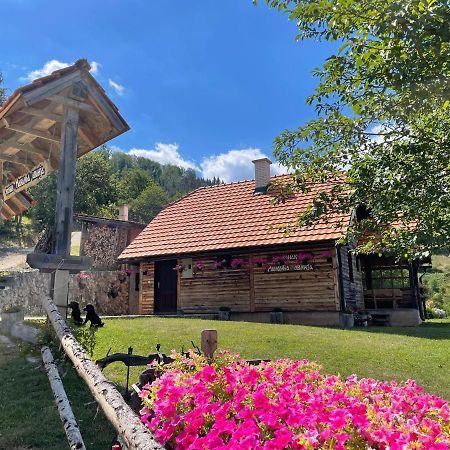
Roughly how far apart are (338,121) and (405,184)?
1382 mm

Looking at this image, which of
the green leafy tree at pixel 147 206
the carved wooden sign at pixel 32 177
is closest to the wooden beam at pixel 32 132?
the carved wooden sign at pixel 32 177

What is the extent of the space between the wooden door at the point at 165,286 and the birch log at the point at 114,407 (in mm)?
13816

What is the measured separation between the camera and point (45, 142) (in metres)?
8.70

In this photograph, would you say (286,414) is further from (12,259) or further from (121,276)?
(12,259)

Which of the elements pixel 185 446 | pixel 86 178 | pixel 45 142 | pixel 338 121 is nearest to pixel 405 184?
pixel 338 121

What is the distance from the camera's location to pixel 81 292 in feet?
62.4

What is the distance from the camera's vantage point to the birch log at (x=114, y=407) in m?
2.32

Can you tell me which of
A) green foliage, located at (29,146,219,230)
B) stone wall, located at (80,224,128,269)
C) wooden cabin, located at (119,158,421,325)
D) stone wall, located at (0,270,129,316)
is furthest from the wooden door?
stone wall, located at (80,224,128,269)

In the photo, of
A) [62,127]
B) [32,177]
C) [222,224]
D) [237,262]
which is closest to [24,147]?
[32,177]

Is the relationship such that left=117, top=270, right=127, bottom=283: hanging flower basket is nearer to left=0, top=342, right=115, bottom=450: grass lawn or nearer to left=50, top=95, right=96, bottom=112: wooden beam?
left=0, top=342, right=115, bottom=450: grass lawn

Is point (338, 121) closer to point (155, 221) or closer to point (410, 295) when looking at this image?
point (410, 295)

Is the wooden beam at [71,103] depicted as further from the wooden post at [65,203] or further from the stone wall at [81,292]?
the stone wall at [81,292]

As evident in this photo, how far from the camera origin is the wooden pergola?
6.34 metres

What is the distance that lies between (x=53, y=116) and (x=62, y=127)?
32 centimetres
